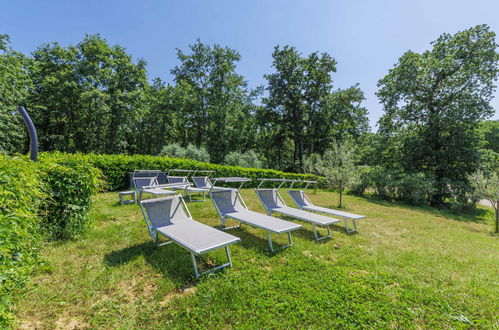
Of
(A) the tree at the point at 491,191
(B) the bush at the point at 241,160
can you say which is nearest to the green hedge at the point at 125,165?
(B) the bush at the point at 241,160

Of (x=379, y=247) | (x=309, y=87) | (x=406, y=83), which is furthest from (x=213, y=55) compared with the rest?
(x=379, y=247)

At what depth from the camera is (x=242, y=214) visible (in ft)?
16.6

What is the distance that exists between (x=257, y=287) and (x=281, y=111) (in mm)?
29795

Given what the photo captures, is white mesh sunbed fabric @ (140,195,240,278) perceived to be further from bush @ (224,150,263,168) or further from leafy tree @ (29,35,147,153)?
leafy tree @ (29,35,147,153)

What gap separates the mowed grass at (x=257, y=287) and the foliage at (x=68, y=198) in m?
0.28

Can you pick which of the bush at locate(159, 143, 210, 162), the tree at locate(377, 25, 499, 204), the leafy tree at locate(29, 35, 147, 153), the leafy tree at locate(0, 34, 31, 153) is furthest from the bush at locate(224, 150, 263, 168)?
the leafy tree at locate(0, 34, 31, 153)

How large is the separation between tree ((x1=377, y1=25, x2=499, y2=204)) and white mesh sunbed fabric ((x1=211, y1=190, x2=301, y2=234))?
17.1 m

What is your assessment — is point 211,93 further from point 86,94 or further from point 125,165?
point 125,165

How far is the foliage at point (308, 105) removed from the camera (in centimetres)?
2755

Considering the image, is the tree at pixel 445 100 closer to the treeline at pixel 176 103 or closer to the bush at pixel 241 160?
the treeline at pixel 176 103

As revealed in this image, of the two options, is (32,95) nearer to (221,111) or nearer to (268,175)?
(221,111)

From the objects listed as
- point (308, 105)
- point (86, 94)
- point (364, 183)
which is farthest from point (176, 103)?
point (364, 183)

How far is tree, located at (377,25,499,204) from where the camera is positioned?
49.1 ft

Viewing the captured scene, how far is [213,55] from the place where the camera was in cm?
2798
